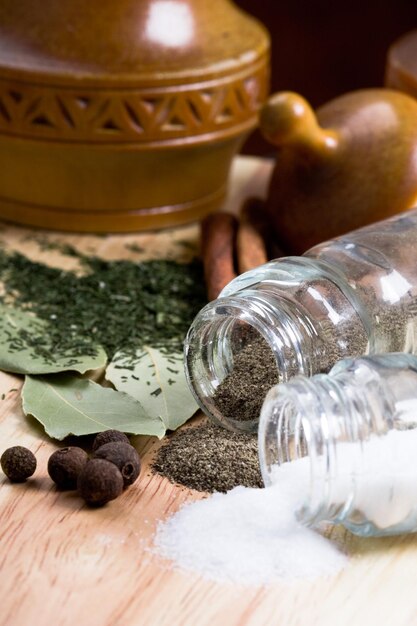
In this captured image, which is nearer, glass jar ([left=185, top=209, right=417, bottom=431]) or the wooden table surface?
the wooden table surface

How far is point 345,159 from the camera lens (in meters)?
1.73

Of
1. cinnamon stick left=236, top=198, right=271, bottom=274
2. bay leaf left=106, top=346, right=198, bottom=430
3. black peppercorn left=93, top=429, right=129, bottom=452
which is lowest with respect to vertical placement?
cinnamon stick left=236, top=198, right=271, bottom=274

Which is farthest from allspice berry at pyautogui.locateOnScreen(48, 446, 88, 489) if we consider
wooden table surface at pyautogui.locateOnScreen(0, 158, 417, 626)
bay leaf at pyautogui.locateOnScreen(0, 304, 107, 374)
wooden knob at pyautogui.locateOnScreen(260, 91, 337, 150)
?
wooden knob at pyautogui.locateOnScreen(260, 91, 337, 150)

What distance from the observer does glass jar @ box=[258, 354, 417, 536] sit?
105 cm

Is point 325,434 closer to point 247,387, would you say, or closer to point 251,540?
point 251,540

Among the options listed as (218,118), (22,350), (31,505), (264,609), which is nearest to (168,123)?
(218,118)

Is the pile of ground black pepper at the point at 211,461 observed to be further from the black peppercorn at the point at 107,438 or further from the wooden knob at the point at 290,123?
the wooden knob at the point at 290,123

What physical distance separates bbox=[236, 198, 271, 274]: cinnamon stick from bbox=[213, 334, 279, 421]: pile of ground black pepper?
0.35 meters

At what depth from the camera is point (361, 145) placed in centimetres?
173

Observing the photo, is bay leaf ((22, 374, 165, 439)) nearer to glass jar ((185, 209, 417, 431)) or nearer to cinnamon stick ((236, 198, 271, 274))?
glass jar ((185, 209, 417, 431))

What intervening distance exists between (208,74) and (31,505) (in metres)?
0.94

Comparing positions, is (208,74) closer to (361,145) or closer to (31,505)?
(361,145)

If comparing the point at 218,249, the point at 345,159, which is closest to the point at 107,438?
the point at 218,249

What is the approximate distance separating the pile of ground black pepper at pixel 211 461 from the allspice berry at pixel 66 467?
0.34 feet
